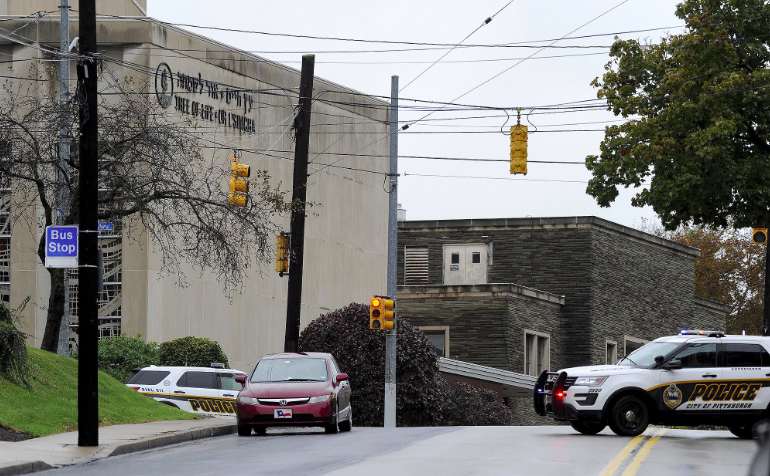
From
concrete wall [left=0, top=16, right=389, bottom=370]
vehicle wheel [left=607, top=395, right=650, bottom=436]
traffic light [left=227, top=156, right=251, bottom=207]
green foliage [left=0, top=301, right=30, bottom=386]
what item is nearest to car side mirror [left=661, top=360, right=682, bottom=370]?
vehicle wheel [left=607, top=395, right=650, bottom=436]

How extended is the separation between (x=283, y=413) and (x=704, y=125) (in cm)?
1223

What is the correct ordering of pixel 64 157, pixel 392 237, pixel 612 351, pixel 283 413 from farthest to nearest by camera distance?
→ 1. pixel 612 351
2. pixel 392 237
3. pixel 64 157
4. pixel 283 413

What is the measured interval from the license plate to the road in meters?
0.41

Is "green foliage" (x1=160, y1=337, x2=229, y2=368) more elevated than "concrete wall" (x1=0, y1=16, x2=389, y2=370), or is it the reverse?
"concrete wall" (x1=0, y1=16, x2=389, y2=370)

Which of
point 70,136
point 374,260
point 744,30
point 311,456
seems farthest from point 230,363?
point 311,456

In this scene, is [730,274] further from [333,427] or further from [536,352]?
[333,427]

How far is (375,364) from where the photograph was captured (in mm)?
32469

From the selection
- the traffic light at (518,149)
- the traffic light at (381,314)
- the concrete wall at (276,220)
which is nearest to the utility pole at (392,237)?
the traffic light at (381,314)

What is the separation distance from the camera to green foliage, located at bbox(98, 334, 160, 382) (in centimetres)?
3253

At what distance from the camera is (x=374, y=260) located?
1921 inches

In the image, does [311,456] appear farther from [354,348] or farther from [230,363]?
[230,363]

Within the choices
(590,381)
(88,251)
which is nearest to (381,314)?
(590,381)

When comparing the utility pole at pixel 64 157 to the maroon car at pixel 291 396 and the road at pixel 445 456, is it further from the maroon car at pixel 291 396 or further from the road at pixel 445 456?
the road at pixel 445 456

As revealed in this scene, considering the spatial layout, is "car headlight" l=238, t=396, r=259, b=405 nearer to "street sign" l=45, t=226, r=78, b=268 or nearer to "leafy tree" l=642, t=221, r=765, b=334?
"street sign" l=45, t=226, r=78, b=268
